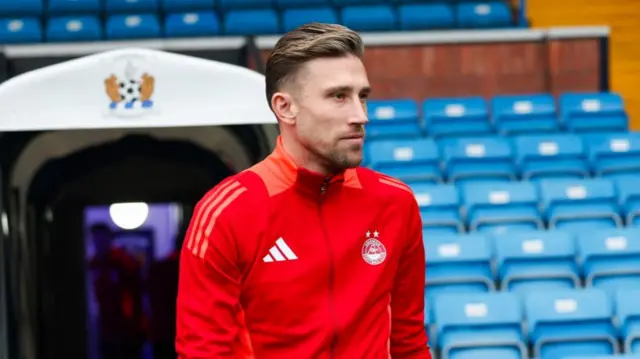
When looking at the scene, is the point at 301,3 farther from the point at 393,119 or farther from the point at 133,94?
the point at 133,94

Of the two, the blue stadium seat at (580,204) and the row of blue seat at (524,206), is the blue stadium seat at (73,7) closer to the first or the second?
the row of blue seat at (524,206)

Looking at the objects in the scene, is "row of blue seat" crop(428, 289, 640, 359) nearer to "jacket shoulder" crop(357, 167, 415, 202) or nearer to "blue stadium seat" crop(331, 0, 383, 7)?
"jacket shoulder" crop(357, 167, 415, 202)

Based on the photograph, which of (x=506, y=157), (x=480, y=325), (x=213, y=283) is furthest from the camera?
(x=506, y=157)

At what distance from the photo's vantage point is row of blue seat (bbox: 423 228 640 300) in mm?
5484

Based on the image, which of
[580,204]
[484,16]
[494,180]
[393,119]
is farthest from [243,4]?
[580,204]

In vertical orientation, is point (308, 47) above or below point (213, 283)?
above

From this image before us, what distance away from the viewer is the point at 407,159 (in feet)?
21.8

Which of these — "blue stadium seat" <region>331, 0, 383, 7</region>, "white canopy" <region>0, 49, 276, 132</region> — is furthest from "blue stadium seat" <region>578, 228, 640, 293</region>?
"blue stadium seat" <region>331, 0, 383, 7</region>

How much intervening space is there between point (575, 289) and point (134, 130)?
6.82 ft

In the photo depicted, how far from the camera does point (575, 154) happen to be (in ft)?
23.0

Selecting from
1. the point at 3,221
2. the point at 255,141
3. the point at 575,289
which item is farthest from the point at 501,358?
the point at 3,221

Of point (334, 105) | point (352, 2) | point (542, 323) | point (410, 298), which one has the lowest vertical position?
point (410, 298)

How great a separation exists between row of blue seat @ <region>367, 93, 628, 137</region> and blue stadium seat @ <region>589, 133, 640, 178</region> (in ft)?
1.31

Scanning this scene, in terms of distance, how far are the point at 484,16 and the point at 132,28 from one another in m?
2.64
